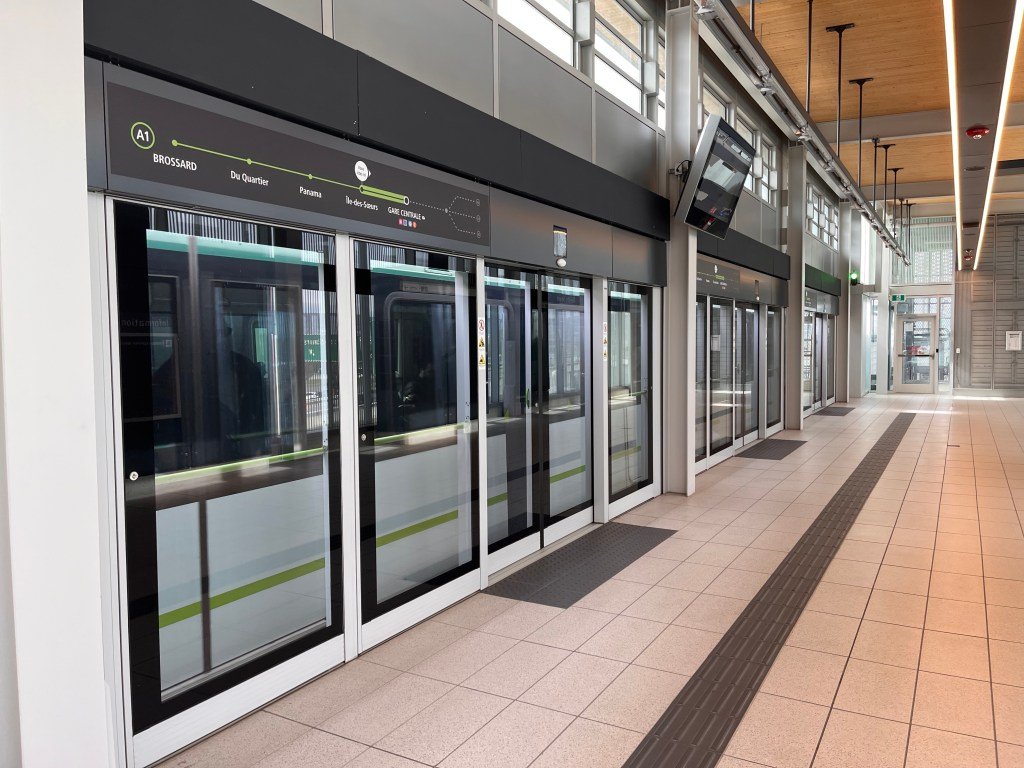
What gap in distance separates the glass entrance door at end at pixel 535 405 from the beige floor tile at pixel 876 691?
2.20m

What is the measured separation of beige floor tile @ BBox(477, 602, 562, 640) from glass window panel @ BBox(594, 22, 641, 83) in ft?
14.0

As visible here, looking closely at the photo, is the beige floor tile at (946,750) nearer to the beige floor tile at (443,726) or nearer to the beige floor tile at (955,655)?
the beige floor tile at (955,655)

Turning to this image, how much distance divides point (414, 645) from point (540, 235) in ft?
8.85

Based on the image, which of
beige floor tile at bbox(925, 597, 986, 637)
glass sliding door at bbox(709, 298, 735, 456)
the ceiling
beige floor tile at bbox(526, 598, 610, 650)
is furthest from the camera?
glass sliding door at bbox(709, 298, 735, 456)

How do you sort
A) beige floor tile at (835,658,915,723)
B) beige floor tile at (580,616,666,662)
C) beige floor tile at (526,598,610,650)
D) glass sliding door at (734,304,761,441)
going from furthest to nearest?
1. glass sliding door at (734,304,761,441)
2. beige floor tile at (526,598,610,650)
3. beige floor tile at (580,616,666,662)
4. beige floor tile at (835,658,915,723)

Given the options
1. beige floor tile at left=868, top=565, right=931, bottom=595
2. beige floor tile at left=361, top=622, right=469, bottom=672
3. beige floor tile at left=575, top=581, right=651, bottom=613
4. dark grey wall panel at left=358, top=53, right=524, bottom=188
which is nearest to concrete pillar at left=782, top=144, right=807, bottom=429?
beige floor tile at left=868, top=565, right=931, bottom=595

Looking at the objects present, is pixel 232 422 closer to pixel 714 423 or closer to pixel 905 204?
pixel 714 423

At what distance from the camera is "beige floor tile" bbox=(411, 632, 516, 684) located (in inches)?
133

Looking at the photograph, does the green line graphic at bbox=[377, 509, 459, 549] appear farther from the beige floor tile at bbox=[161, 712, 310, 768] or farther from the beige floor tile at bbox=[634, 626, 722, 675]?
the beige floor tile at bbox=[634, 626, 722, 675]

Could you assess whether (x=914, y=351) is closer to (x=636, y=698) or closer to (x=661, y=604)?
(x=661, y=604)

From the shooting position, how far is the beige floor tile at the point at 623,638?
360cm

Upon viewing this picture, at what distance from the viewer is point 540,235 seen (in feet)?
16.4

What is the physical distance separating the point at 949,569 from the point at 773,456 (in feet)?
15.9

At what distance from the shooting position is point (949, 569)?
15.9ft
